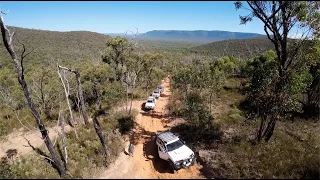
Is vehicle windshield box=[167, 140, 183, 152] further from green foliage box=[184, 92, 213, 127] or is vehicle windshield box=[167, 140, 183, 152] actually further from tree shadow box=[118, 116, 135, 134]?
tree shadow box=[118, 116, 135, 134]

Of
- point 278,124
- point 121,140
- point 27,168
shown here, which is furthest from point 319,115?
point 27,168

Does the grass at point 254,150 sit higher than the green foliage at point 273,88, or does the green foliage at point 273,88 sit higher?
the green foliage at point 273,88

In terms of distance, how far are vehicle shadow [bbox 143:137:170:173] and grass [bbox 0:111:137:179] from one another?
2.12 m

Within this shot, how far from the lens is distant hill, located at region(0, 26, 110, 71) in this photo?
215ft

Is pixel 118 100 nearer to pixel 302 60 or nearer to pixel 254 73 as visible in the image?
pixel 254 73

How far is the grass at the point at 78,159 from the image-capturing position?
13.8 m

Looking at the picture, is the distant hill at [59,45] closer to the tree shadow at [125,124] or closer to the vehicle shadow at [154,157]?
the tree shadow at [125,124]

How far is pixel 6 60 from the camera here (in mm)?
53719

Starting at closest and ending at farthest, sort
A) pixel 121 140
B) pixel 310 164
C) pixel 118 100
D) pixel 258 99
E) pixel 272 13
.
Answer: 1. pixel 310 164
2. pixel 272 13
3. pixel 258 99
4. pixel 121 140
5. pixel 118 100

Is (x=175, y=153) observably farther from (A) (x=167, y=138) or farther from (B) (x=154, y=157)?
(B) (x=154, y=157)

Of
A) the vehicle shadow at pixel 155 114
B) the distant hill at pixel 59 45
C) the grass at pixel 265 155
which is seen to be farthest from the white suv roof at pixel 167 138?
the distant hill at pixel 59 45

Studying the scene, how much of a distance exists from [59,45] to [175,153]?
79136 mm

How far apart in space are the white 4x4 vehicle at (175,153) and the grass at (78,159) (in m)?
3.87

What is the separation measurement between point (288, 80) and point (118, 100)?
24.0 metres
